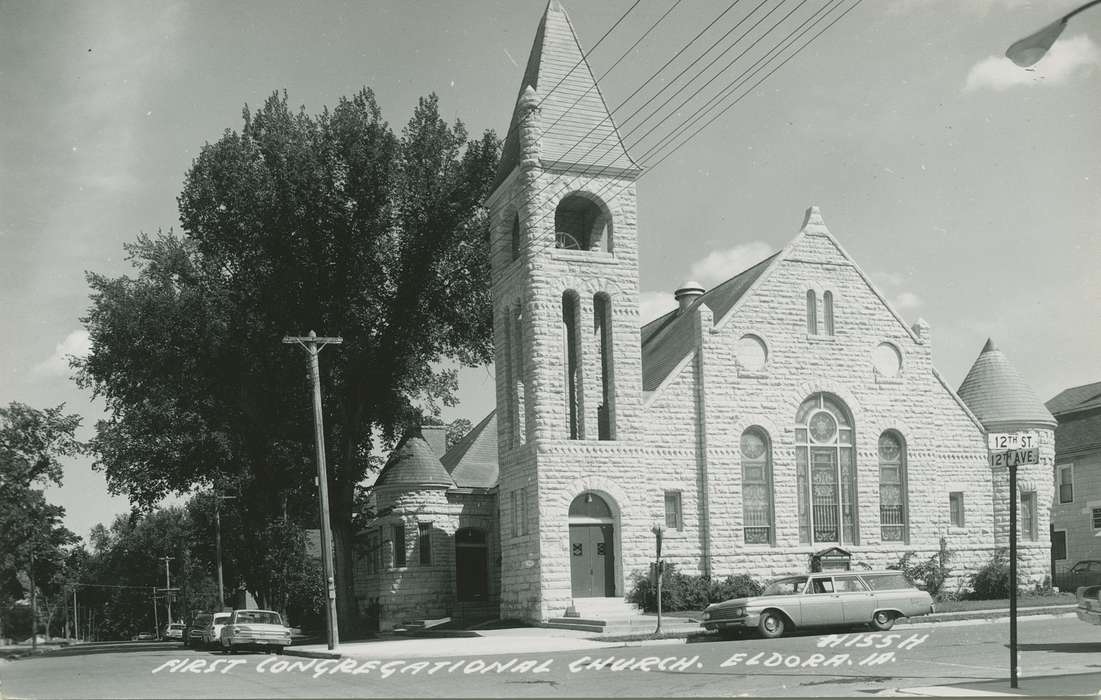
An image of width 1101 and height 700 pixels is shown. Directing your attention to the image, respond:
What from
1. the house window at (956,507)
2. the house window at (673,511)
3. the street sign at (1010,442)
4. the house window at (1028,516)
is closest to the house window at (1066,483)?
the house window at (1028,516)

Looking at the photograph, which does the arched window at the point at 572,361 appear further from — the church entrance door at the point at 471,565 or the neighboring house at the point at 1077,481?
the neighboring house at the point at 1077,481

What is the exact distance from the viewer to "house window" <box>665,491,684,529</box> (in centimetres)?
3625

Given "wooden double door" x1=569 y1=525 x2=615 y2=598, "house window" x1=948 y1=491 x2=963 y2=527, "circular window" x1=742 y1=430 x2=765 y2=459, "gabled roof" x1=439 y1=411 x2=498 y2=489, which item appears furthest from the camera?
"gabled roof" x1=439 y1=411 x2=498 y2=489

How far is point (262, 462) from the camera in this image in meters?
42.2

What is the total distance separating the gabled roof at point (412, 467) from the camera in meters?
44.0

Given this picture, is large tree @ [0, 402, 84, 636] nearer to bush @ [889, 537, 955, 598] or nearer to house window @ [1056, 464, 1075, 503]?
bush @ [889, 537, 955, 598]

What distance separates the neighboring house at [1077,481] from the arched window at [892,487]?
11.1 m

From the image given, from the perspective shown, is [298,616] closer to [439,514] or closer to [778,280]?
[439,514]

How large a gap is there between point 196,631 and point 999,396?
1194 inches

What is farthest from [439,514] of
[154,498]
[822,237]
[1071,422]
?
[1071,422]

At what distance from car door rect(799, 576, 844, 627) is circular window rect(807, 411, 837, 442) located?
11226 millimetres

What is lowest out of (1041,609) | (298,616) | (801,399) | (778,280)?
(298,616)

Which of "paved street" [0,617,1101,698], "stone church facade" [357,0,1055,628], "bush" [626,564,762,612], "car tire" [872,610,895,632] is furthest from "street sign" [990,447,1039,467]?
"bush" [626,564,762,612]

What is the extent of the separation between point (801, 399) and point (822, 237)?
544cm
